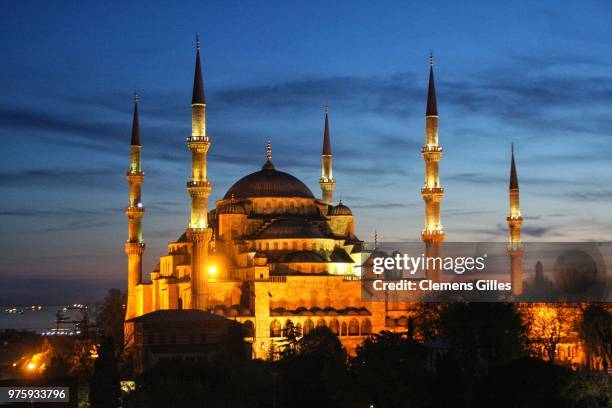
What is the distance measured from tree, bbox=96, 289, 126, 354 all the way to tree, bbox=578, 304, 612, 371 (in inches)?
1123

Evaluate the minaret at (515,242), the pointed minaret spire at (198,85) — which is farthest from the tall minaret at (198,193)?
the minaret at (515,242)

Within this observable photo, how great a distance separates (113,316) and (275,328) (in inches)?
841

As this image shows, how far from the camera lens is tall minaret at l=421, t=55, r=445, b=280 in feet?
216

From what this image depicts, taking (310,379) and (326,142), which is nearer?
(310,379)

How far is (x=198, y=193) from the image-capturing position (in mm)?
63062

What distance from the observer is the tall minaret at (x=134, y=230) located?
69.3m

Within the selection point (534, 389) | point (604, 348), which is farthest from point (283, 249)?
point (534, 389)

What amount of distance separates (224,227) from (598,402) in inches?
1380

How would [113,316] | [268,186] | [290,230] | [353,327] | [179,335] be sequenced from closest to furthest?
[179,335] < [353,327] < [290,230] < [268,186] < [113,316]

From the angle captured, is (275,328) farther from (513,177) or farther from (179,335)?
(513,177)

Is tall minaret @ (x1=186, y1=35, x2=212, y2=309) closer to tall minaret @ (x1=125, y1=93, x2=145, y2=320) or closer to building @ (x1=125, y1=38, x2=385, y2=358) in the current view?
building @ (x1=125, y1=38, x2=385, y2=358)

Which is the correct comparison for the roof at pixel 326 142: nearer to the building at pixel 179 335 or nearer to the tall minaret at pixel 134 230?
the tall minaret at pixel 134 230

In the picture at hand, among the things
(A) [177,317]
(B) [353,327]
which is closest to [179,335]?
(A) [177,317]

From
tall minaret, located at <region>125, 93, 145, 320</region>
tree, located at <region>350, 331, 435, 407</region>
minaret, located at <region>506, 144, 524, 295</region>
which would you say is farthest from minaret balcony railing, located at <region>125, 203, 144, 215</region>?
tree, located at <region>350, 331, 435, 407</region>
